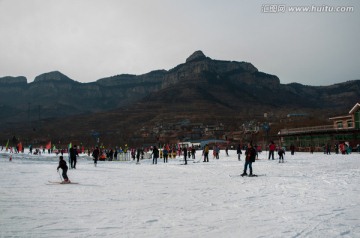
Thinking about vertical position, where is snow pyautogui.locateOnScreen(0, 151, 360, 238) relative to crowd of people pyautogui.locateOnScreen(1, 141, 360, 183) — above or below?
below

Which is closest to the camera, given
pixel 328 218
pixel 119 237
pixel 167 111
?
pixel 119 237

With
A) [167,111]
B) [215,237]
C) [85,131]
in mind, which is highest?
[167,111]

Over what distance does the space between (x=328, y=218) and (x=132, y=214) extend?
4184 millimetres

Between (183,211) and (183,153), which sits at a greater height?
(183,153)

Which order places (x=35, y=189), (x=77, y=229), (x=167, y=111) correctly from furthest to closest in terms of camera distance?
1. (x=167, y=111)
2. (x=35, y=189)
3. (x=77, y=229)

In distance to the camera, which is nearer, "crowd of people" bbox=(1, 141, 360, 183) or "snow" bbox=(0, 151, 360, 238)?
"snow" bbox=(0, 151, 360, 238)

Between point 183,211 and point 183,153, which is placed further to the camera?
point 183,153

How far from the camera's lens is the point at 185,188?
12.1 metres

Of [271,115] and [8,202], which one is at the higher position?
[271,115]

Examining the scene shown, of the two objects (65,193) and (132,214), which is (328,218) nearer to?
(132,214)

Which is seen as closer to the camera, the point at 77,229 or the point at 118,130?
the point at 77,229

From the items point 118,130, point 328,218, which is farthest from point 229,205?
point 118,130

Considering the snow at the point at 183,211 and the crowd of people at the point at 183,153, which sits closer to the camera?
the snow at the point at 183,211

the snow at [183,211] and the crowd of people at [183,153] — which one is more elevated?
the crowd of people at [183,153]
